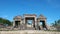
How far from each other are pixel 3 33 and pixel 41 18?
2580 cm

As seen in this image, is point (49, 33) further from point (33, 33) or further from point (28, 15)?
point (28, 15)

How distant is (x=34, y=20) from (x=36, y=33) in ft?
84.4

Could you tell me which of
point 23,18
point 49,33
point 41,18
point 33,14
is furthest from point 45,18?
point 49,33

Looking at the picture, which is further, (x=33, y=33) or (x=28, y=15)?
(x=28, y=15)

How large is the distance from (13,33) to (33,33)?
1.61 m

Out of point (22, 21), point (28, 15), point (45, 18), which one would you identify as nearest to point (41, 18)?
point (45, 18)

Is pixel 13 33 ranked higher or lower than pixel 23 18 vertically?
lower

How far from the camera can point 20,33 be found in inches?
355

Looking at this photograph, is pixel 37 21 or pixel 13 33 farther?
pixel 37 21

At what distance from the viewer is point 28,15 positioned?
1363 inches

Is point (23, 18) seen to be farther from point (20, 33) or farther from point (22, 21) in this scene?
point (20, 33)

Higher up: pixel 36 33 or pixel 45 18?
pixel 45 18

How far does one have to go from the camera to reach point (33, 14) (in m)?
34.7

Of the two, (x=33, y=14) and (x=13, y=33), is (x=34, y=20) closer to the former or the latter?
(x=33, y=14)
